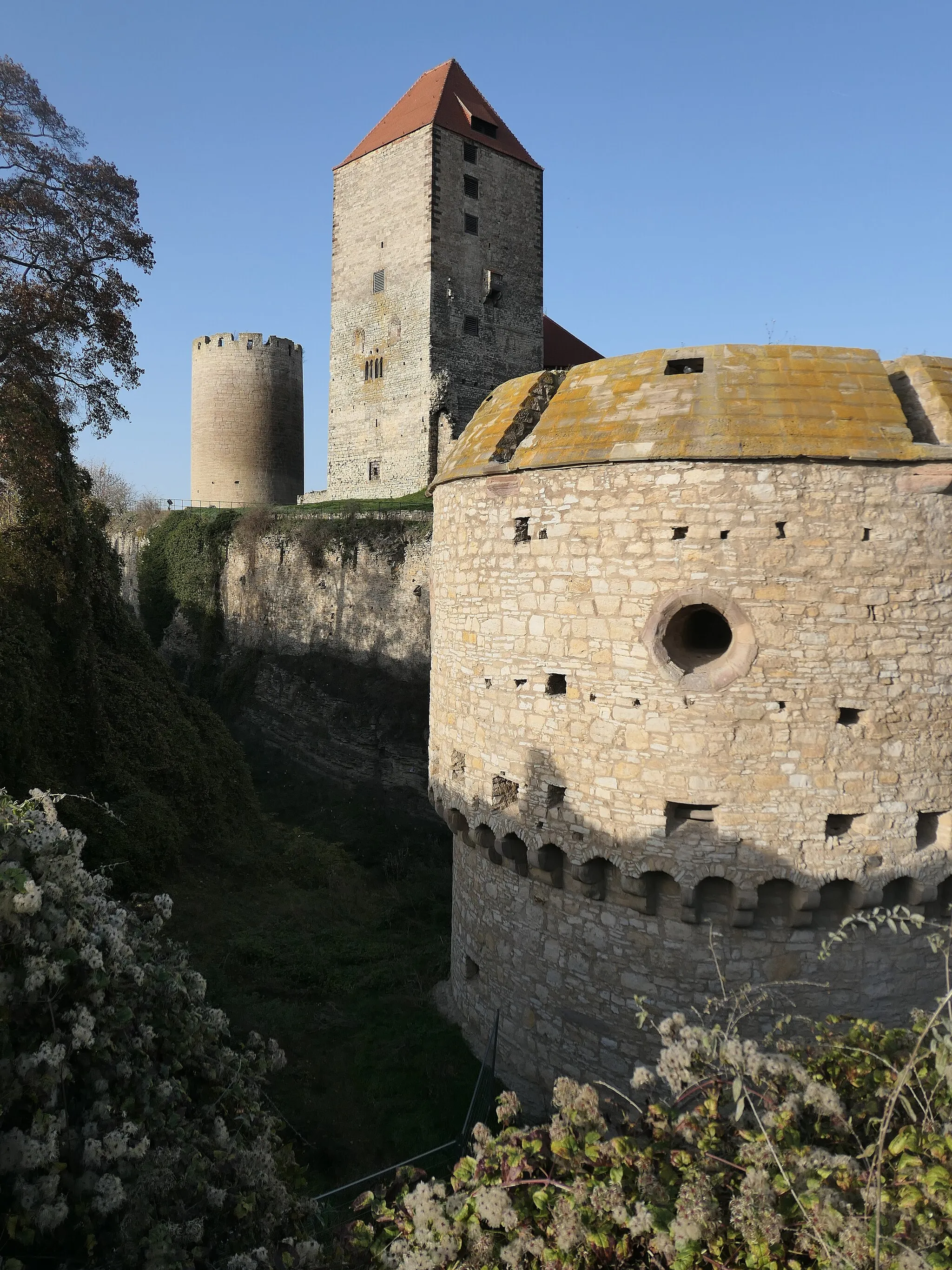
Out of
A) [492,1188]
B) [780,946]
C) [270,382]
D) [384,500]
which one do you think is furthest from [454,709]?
[270,382]

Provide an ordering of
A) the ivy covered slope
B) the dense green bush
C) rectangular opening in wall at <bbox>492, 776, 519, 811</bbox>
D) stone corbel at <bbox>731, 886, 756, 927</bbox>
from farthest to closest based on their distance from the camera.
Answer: the dense green bush < the ivy covered slope < rectangular opening in wall at <bbox>492, 776, 519, 811</bbox> < stone corbel at <bbox>731, 886, 756, 927</bbox>

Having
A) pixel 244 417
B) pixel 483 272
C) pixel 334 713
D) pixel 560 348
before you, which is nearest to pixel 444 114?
pixel 483 272

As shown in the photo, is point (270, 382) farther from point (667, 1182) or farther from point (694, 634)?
point (667, 1182)

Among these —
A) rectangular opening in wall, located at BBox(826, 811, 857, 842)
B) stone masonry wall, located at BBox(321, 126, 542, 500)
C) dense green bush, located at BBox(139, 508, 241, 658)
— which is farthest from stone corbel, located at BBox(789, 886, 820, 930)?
stone masonry wall, located at BBox(321, 126, 542, 500)

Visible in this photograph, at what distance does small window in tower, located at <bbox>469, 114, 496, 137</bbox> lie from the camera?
32.3 m

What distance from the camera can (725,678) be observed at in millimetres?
6711

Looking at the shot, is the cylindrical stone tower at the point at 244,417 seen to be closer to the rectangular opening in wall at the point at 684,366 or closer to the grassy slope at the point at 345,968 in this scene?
the grassy slope at the point at 345,968

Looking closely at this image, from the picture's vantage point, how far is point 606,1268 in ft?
11.9

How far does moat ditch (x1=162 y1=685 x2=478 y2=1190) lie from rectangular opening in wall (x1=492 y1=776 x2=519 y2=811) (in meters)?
3.25

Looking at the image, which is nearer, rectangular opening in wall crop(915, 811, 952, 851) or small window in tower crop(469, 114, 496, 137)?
rectangular opening in wall crop(915, 811, 952, 851)

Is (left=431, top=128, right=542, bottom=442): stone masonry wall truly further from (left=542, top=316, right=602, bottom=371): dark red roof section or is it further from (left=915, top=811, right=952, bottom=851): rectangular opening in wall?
Result: (left=915, top=811, right=952, bottom=851): rectangular opening in wall

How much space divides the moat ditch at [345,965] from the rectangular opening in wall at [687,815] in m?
4.10

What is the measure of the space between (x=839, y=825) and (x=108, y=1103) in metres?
5.77

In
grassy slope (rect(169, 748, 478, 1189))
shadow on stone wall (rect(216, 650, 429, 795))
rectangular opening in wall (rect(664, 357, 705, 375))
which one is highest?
rectangular opening in wall (rect(664, 357, 705, 375))
